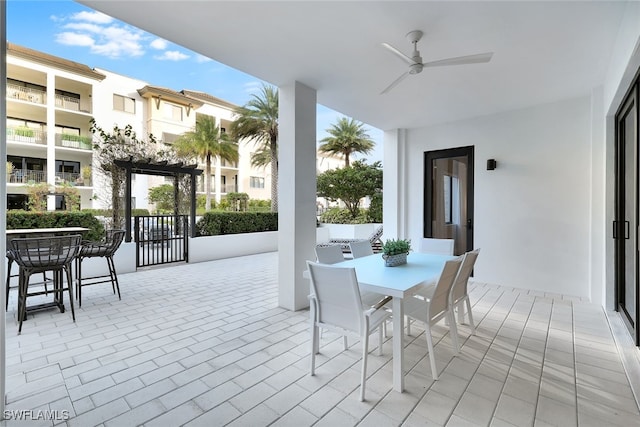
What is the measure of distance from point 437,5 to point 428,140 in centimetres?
363

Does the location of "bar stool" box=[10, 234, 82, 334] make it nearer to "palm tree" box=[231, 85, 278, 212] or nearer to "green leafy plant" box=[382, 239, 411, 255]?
"green leafy plant" box=[382, 239, 411, 255]

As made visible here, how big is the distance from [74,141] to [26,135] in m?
1.54

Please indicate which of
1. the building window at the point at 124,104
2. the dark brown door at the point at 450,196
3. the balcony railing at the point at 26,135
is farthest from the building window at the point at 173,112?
the dark brown door at the point at 450,196

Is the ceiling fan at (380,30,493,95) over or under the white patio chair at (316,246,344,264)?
over

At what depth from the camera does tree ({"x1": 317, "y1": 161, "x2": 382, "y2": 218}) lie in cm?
1061

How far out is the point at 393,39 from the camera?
2760 mm

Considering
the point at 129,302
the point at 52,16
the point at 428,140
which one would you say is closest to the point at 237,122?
the point at 52,16

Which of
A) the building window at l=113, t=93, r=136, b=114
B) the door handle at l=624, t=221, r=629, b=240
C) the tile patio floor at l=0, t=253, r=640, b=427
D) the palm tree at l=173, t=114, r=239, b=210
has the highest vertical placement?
the building window at l=113, t=93, r=136, b=114

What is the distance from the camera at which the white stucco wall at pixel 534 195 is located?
4258 millimetres

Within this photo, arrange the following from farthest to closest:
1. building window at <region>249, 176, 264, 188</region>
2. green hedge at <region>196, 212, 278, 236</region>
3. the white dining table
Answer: building window at <region>249, 176, 264, 188</region>, green hedge at <region>196, 212, 278, 236</region>, the white dining table

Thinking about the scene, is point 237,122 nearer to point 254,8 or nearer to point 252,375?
point 254,8

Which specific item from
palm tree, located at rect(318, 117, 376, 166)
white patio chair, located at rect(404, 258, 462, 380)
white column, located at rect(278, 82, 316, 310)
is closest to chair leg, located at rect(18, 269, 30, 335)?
white column, located at rect(278, 82, 316, 310)

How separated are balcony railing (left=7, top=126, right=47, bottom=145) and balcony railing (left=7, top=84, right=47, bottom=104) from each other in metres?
1.21

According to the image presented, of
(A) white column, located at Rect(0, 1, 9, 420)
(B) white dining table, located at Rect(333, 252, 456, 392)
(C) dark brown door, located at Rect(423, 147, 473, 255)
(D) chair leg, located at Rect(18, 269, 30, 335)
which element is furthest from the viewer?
(C) dark brown door, located at Rect(423, 147, 473, 255)
